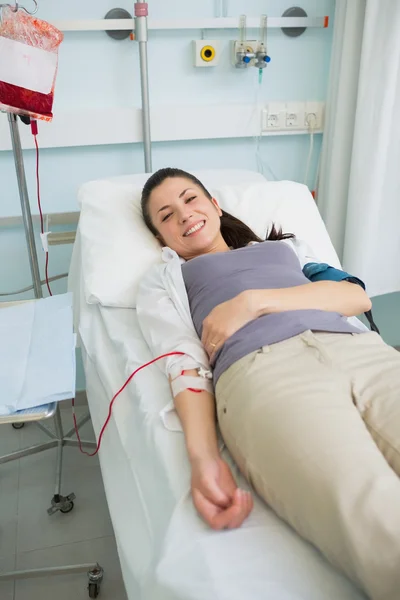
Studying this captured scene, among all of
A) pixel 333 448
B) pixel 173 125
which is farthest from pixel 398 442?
pixel 173 125

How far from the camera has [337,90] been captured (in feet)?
6.86

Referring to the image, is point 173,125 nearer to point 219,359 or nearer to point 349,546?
point 219,359

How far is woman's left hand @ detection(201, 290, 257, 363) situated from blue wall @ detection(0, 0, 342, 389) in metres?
1.09

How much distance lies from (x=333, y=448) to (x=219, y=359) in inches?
16.4

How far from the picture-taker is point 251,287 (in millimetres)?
1373

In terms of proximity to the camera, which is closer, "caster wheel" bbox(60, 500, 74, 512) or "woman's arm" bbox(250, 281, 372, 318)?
"woman's arm" bbox(250, 281, 372, 318)

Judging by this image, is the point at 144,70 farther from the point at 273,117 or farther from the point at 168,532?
the point at 168,532

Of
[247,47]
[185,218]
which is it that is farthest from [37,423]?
[247,47]

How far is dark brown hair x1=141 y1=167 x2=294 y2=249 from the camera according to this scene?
5.44 ft

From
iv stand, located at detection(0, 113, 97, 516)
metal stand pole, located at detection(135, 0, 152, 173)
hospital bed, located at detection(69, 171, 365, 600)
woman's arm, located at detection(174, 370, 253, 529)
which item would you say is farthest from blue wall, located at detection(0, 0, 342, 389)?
woman's arm, located at detection(174, 370, 253, 529)

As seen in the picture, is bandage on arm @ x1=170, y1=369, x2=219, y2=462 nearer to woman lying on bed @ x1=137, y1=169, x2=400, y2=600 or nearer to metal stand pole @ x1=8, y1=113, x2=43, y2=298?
woman lying on bed @ x1=137, y1=169, x2=400, y2=600

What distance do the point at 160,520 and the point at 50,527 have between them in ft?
3.15

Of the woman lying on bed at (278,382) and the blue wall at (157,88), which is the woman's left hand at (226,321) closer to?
the woman lying on bed at (278,382)

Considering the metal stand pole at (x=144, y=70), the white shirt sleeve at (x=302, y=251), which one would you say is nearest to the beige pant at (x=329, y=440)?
the white shirt sleeve at (x=302, y=251)
